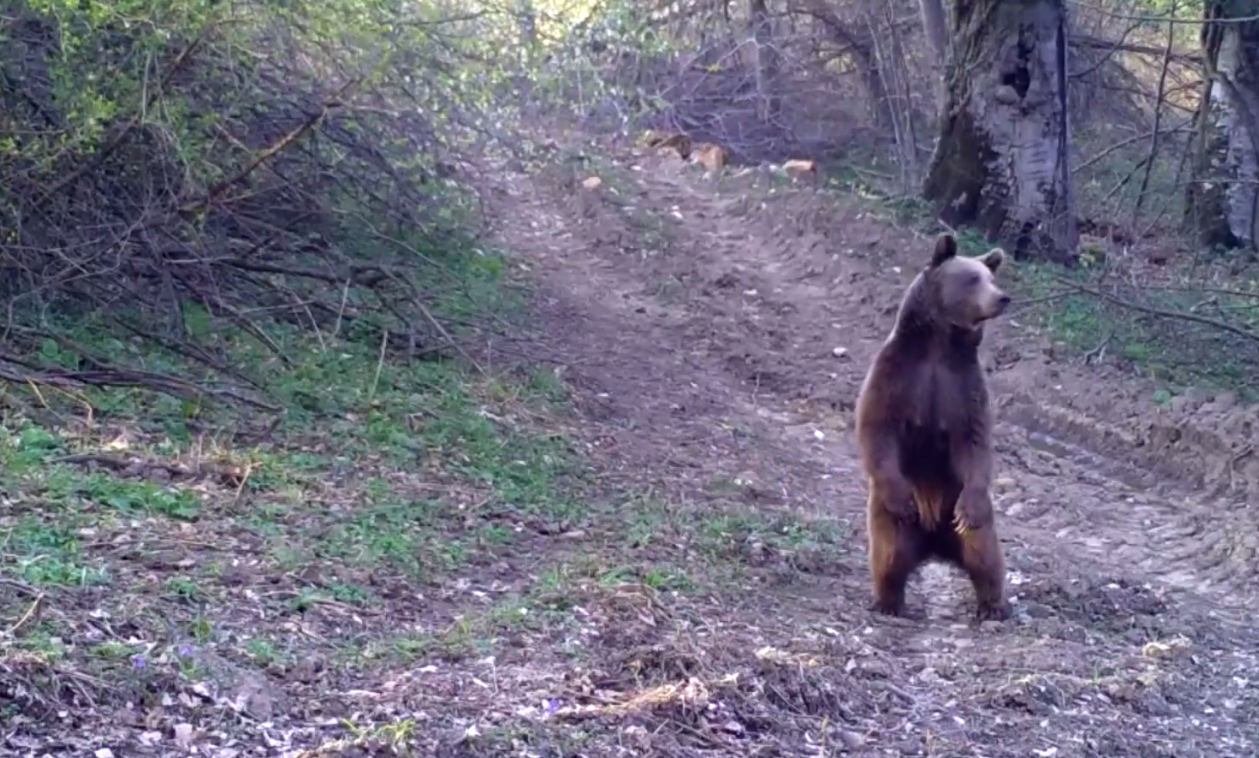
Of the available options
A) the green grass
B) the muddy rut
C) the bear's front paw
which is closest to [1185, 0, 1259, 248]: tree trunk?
the green grass

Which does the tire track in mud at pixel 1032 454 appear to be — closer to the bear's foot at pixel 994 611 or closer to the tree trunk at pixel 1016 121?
the tree trunk at pixel 1016 121

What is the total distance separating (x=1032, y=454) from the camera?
11227mm

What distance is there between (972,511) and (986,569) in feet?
0.88

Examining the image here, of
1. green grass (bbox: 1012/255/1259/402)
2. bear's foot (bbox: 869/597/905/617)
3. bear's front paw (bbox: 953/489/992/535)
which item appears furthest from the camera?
green grass (bbox: 1012/255/1259/402)

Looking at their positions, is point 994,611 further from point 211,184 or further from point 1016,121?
point 1016,121

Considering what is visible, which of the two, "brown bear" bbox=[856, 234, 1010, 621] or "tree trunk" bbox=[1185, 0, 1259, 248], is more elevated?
"tree trunk" bbox=[1185, 0, 1259, 248]

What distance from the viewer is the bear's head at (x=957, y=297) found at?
7.40 metres

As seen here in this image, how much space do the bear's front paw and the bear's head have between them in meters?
0.76

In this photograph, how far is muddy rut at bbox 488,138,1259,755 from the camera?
711 centimetres

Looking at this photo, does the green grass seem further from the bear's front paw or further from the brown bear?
the bear's front paw

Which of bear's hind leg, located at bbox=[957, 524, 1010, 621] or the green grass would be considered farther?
the green grass

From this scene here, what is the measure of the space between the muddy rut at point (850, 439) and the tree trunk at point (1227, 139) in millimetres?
3543

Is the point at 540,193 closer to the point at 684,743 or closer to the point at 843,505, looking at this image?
the point at 843,505

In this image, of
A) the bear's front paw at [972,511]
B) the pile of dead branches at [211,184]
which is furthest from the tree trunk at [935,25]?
the bear's front paw at [972,511]
